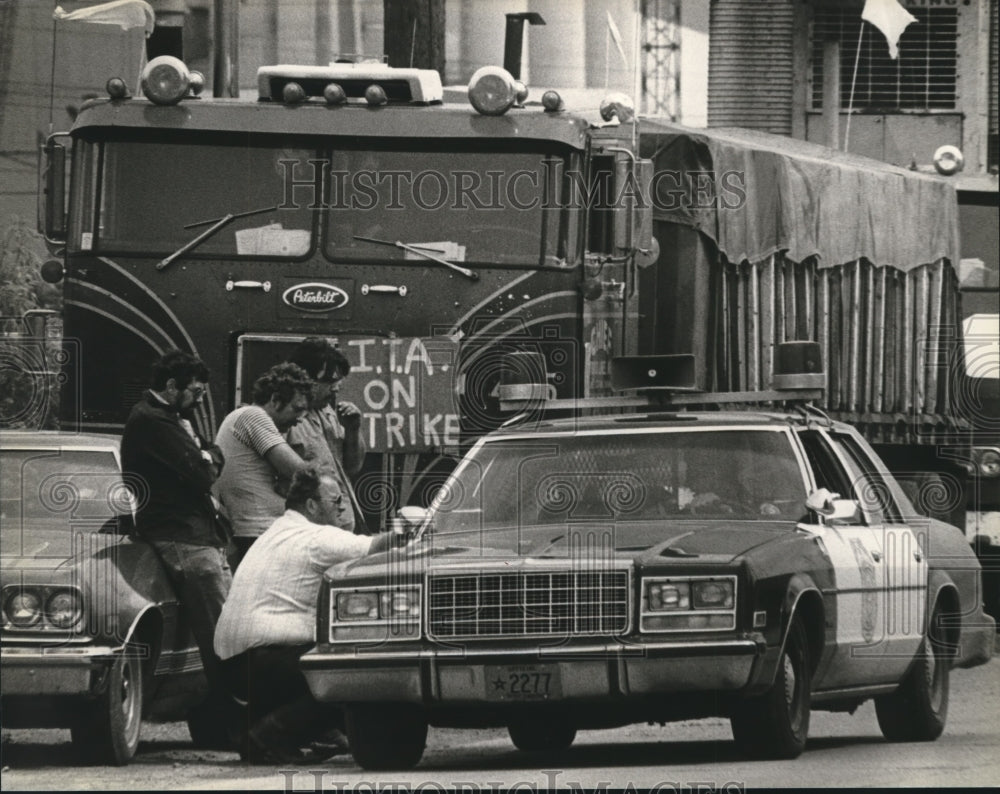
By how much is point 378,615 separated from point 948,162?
9484 mm

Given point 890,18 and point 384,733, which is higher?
point 890,18

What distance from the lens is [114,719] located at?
9.15 m

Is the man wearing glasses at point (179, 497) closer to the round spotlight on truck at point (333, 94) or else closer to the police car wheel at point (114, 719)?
the police car wheel at point (114, 719)

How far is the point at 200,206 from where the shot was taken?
1274cm

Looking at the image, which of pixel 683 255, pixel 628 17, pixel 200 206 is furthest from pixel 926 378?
pixel 200 206

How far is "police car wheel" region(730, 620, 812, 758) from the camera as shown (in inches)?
344

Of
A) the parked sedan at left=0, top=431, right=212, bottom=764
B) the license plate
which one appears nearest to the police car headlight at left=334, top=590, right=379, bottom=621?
the license plate

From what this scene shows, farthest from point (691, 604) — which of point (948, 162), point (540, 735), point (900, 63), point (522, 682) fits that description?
point (900, 63)

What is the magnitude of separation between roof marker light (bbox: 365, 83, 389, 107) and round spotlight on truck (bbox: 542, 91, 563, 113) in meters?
0.91

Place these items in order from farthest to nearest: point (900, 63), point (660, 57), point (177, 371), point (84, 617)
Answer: point (900, 63), point (660, 57), point (177, 371), point (84, 617)

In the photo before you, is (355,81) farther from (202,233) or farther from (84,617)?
(84,617)

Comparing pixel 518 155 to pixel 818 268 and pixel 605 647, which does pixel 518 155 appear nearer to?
pixel 818 268

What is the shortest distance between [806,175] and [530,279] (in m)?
3.33

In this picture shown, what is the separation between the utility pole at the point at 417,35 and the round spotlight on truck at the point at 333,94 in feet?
9.86
